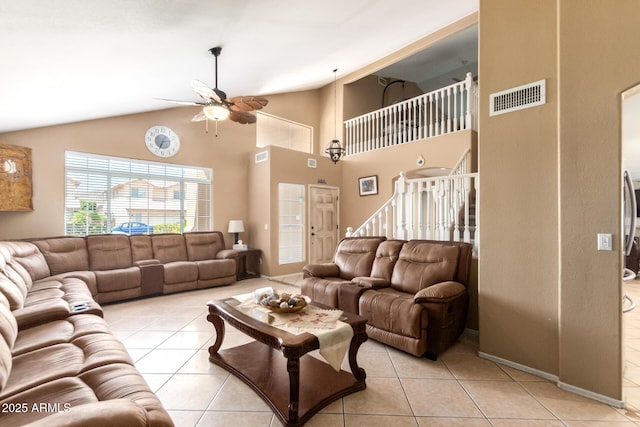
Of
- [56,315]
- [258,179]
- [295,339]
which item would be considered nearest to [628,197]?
[295,339]

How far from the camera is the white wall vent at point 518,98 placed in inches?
92.3

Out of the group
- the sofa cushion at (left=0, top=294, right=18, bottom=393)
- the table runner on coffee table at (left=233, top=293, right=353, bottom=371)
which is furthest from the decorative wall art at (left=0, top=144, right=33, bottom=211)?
the table runner on coffee table at (left=233, top=293, right=353, bottom=371)

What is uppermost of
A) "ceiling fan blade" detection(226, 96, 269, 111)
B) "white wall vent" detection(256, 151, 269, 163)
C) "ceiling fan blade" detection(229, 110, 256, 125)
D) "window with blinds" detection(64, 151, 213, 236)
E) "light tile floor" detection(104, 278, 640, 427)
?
"ceiling fan blade" detection(226, 96, 269, 111)

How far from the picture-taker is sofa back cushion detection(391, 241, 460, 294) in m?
2.96

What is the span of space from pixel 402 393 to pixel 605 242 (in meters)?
1.79

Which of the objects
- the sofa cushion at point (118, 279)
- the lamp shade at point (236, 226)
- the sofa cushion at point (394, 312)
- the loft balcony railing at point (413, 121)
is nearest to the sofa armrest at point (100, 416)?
the sofa cushion at point (394, 312)

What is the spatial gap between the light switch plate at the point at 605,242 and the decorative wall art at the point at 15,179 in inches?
260

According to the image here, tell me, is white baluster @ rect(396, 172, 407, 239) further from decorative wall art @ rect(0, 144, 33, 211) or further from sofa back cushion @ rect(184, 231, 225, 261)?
decorative wall art @ rect(0, 144, 33, 211)

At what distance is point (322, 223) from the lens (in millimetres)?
6859

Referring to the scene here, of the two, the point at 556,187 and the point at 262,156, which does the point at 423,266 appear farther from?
the point at 262,156

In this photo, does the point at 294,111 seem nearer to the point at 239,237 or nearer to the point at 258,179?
the point at 258,179

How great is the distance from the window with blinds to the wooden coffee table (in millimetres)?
3762

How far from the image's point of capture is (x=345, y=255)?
155 inches

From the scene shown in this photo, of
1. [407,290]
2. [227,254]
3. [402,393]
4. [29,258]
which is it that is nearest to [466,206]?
[407,290]
